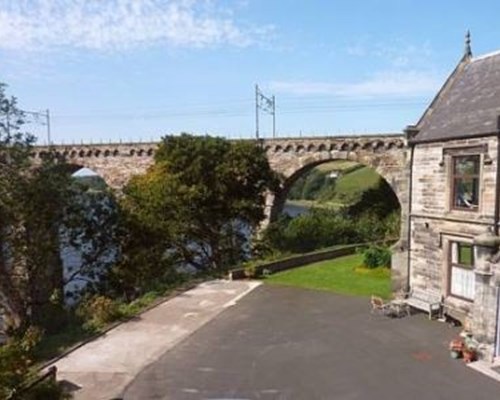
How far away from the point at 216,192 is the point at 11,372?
25889mm

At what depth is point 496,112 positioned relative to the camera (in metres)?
19.8

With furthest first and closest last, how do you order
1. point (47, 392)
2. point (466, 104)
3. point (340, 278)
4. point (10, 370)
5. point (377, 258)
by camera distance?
point (377, 258)
point (340, 278)
point (466, 104)
point (47, 392)
point (10, 370)

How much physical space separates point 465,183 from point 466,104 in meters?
2.92

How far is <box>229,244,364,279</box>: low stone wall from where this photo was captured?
95.7ft

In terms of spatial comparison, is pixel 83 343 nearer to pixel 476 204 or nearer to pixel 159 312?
pixel 159 312

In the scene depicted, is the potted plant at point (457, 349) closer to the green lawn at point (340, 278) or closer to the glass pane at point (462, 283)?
the glass pane at point (462, 283)

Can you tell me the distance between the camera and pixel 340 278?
28.9 metres

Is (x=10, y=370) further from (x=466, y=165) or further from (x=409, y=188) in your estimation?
(x=466, y=165)

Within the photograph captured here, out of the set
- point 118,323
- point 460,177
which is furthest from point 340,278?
point 118,323

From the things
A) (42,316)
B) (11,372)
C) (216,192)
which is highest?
(216,192)

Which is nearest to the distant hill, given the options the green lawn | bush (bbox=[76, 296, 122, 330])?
the green lawn

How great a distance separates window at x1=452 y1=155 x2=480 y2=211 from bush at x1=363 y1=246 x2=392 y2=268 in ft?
→ 30.7

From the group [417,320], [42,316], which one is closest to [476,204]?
[417,320]

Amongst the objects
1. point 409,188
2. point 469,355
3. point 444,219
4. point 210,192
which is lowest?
point 469,355
